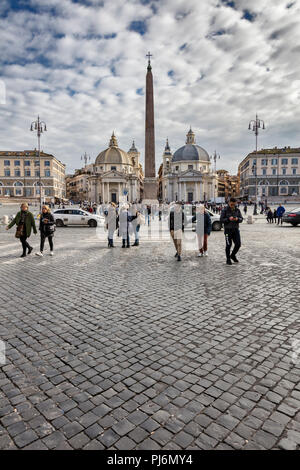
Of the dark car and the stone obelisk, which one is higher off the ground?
the stone obelisk

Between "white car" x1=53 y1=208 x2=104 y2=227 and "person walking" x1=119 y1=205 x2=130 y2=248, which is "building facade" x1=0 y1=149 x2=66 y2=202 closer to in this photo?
"white car" x1=53 y1=208 x2=104 y2=227

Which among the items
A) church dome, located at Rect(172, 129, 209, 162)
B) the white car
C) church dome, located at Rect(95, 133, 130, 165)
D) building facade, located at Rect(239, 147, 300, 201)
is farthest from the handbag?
church dome, located at Rect(172, 129, 209, 162)

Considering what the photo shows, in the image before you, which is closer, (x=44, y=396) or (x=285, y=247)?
(x=44, y=396)

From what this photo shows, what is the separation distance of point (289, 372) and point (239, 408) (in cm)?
88

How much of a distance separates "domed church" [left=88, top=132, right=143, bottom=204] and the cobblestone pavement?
81365 mm

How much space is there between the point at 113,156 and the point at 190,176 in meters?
24.4

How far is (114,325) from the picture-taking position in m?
4.42

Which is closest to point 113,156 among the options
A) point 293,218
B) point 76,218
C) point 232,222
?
point 76,218

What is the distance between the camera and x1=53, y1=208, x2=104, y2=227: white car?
70.9ft

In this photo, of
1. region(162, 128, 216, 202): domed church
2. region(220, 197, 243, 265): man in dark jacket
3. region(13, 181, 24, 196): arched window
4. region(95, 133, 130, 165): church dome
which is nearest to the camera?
region(220, 197, 243, 265): man in dark jacket

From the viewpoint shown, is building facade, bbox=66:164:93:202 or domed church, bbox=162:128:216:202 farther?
building facade, bbox=66:164:93:202

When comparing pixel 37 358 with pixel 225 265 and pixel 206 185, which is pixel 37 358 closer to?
pixel 225 265
